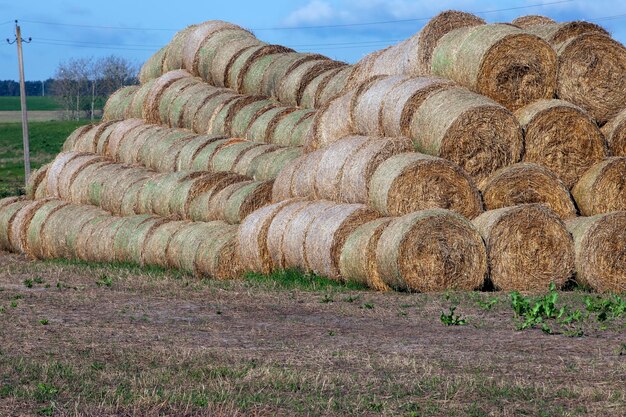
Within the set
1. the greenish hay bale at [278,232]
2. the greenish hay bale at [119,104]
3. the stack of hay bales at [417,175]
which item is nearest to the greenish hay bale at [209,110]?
the stack of hay bales at [417,175]

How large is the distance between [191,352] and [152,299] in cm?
482

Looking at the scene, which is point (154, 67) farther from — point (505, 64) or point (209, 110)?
point (505, 64)

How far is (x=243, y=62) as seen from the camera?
26.0m

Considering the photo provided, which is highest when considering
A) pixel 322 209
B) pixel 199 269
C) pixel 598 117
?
pixel 598 117

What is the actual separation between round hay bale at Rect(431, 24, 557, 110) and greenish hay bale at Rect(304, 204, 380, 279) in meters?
2.70

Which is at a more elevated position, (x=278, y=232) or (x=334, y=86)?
(x=334, y=86)

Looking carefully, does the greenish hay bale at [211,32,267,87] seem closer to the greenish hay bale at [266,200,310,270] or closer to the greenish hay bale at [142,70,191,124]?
the greenish hay bale at [142,70,191,124]

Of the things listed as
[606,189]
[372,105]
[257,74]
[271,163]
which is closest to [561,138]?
[606,189]

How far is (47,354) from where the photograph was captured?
11.0m

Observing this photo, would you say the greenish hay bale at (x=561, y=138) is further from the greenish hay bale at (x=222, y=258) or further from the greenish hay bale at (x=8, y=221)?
the greenish hay bale at (x=8, y=221)

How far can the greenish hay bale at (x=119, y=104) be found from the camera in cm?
2920

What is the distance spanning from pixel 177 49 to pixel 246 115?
4065 mm

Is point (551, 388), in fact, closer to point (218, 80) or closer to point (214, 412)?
point (214, 412)

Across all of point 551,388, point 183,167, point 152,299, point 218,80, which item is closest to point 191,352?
point 551,388
